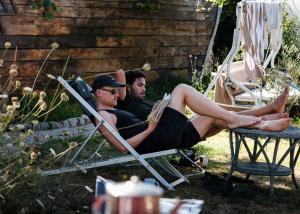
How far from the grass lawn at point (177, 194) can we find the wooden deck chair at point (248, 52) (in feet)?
6.76

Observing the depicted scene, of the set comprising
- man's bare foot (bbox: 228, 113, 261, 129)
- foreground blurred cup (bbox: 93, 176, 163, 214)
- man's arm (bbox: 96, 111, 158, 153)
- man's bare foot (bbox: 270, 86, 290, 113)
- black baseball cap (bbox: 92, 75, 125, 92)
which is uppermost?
black baseball cap (bbox: 92, 75, 125, 92)

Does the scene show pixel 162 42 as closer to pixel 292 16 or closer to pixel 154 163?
pixel 292 16

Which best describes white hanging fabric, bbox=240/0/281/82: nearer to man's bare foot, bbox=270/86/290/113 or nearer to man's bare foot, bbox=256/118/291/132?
man's bare foot, bbox=270/86/290/113

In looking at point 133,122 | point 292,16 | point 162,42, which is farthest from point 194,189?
point 292,16

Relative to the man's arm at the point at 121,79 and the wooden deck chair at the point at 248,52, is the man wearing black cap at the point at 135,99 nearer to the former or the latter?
the man's arm at the point at 121,79

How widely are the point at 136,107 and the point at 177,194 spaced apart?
1149 mm

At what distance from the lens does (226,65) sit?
7680 mm

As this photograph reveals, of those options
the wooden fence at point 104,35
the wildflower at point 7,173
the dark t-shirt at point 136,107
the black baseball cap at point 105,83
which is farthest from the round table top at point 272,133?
the wooden fence at point 104,35

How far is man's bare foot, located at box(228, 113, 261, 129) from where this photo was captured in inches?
199

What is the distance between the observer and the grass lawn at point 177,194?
4.28 meters

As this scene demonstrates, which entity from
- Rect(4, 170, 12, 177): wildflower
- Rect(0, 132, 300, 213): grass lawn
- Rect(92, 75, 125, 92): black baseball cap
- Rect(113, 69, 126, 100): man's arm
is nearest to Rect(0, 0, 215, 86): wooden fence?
Rect(113, 69, 126, 100): man's arm

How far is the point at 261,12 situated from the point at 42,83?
311 cm

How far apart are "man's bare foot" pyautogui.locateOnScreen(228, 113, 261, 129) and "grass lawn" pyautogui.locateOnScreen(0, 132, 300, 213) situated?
52cm

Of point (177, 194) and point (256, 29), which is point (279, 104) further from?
point (256, 29)
